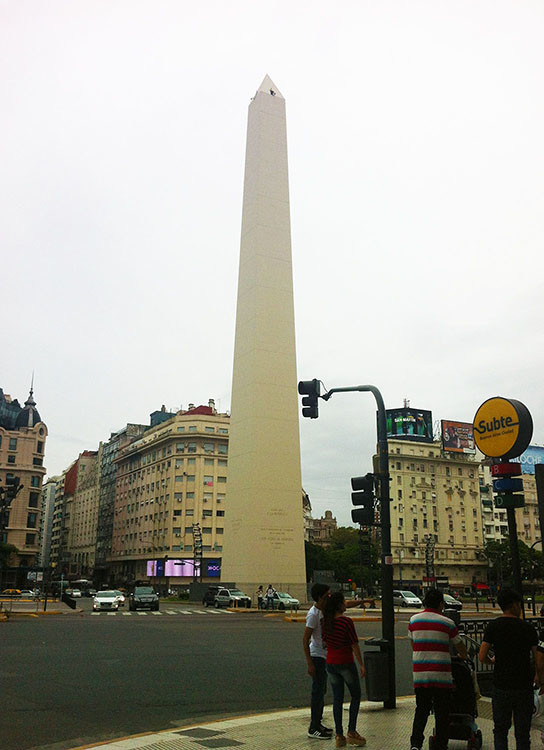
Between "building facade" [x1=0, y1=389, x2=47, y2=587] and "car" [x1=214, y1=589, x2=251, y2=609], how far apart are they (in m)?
48.7

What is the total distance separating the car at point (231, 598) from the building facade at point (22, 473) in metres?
48.7

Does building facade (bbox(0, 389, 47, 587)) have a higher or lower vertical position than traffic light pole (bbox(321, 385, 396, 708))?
higher

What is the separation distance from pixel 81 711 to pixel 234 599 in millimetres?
33312

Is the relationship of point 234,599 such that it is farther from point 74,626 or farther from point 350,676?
point 350,676

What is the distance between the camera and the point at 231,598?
40.9m

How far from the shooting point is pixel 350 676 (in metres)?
7.16

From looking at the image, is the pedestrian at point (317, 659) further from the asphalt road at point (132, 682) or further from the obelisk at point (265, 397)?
the obelisk at point (265, 397)

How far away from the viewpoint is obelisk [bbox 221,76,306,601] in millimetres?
43594

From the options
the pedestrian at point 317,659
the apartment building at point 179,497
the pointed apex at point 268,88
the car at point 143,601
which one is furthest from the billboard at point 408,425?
the pedestrian at point 317,659

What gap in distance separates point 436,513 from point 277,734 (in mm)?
97677

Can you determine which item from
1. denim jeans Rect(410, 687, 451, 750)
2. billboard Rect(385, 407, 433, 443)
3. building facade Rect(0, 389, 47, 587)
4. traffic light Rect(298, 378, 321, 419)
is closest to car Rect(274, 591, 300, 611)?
traffic light Rect(298, 378, 321, 419)

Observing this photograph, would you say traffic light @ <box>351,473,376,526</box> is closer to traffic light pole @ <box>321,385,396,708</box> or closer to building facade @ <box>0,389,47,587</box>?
traffic light pole @ <box>321,385,396,708</box>

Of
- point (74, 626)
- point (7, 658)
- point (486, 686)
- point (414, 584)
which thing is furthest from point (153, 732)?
point (414, 584)

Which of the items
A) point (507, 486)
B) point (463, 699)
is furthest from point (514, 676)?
point (507, 486)
